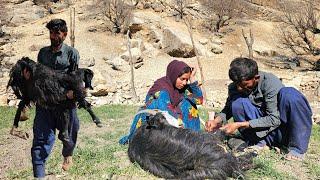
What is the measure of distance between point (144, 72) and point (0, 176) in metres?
14.9

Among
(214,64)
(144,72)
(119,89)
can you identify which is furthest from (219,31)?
(119,89)

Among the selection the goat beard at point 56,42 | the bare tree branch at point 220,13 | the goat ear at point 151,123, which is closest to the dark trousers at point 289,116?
the goat ear at point 151,123

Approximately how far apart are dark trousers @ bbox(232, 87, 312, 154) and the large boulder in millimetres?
16345

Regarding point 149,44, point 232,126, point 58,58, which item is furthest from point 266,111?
point 149,44

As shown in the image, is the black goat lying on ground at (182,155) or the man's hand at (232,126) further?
the man's hand at (232,126)

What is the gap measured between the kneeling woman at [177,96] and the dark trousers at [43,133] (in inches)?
33.7

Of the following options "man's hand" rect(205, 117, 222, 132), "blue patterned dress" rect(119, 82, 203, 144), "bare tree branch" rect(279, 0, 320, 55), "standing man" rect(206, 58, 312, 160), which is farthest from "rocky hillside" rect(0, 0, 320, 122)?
"standing man" rect(206, 58, 312, 160)

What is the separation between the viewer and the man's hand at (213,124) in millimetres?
4355

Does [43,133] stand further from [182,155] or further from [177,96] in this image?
[177,96]

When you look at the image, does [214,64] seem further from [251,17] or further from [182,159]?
[182,159]

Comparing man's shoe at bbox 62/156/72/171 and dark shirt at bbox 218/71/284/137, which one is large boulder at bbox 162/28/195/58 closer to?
dark shirt at bbox 218/71/284/137

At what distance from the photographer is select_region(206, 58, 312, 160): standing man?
4.01 metres

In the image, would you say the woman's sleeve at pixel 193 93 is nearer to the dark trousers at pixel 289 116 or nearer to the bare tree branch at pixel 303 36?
the dark trousers at pixel 289 116

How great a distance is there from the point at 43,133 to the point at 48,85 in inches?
16.7
